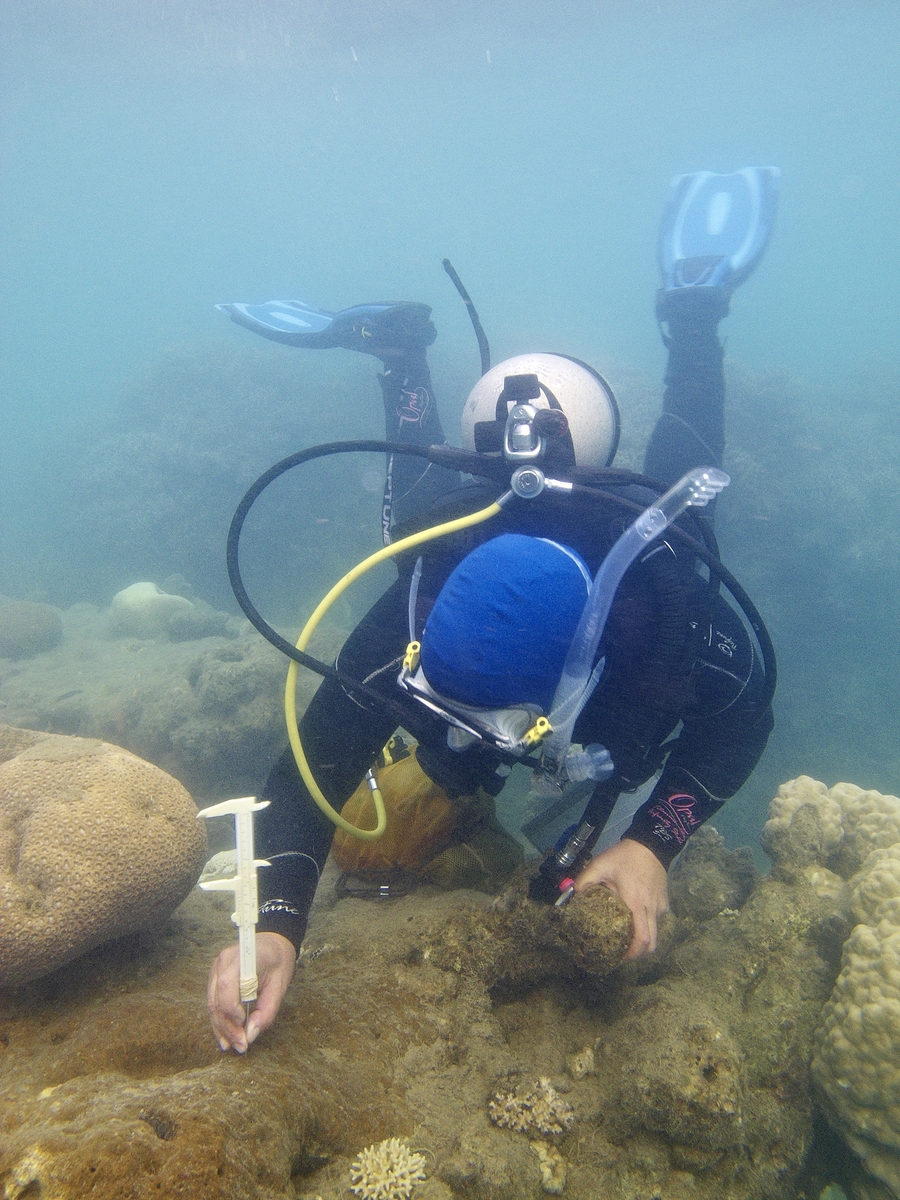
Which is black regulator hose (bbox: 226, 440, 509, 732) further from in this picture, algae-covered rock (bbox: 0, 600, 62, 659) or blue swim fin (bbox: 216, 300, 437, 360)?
algae-covered rock (bbox: 0, 600, 62, 659)

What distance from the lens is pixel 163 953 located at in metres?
2.55

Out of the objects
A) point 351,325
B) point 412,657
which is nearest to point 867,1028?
point 412,657

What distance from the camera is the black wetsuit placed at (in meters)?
1.89

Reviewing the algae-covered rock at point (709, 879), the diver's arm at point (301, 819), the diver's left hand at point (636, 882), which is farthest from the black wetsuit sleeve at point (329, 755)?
the algae-covered rock at point (709, 879)

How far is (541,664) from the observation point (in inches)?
63.4

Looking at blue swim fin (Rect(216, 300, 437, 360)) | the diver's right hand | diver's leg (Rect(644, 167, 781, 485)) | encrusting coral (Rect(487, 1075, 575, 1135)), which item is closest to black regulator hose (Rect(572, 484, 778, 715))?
encrusting coral (Rect(487, 1075, 575, 1135))

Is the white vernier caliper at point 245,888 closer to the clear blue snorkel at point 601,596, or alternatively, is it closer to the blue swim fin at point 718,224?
the clear blue snorkel at point 601,596

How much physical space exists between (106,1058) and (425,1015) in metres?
1.08

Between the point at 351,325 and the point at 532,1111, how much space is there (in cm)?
955

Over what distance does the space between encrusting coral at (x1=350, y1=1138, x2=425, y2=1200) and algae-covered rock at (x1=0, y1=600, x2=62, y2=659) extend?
1326 cm

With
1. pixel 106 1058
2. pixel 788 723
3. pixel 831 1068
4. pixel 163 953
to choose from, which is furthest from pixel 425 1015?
pixel 788 723

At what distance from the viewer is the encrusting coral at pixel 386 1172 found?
4.74ft

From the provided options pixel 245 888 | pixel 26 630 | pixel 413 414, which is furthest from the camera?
pixel 26 630

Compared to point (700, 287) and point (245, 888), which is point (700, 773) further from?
point (700, 287)
